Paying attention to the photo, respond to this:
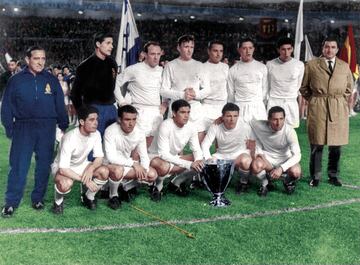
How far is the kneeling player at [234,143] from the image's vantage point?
6461mm

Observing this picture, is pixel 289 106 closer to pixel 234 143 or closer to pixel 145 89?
pixel 234 143

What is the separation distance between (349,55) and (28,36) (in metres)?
28.0

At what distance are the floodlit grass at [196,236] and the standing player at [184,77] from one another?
1.19m

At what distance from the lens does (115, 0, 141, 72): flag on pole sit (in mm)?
9125

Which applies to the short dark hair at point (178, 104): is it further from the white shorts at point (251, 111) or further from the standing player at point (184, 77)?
the white shorts at point (251, 111)

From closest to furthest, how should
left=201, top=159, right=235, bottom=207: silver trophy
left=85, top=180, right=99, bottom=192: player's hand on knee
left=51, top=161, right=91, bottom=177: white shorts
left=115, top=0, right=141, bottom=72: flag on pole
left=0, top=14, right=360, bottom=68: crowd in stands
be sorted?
left=85, top=180, right=99, bottom=192: player's hand on knee → left=51, top=161, right=91, bottom=177: white shorts → left=201, top=159, right=235, bottom=207: silver trophy → left=115, top=0, right=141, bottom=72: flag on pole → left=0, top=14, right=360, bottom=68: crowd in stands

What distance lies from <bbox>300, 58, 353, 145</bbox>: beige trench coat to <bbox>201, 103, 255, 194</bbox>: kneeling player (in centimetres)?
93

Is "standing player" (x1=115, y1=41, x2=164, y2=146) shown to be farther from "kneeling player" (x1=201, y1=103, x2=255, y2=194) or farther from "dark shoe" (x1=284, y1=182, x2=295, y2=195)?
"dark shoe" (x1=284, y1=182, x2=295, y2=195)

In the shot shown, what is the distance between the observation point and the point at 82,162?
5824 mm

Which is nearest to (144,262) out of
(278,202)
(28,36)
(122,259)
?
(122,259)

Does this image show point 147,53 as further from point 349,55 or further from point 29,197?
point 349,55

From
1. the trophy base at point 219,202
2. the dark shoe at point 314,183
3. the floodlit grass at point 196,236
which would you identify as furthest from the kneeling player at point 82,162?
the dark shoe at point 314,183

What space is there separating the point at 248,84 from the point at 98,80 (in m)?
1.92

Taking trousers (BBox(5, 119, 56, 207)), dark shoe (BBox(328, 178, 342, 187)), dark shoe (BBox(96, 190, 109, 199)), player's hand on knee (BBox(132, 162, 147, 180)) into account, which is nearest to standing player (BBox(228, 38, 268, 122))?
dark shoe (BBox(328, 178, 342, 187))
